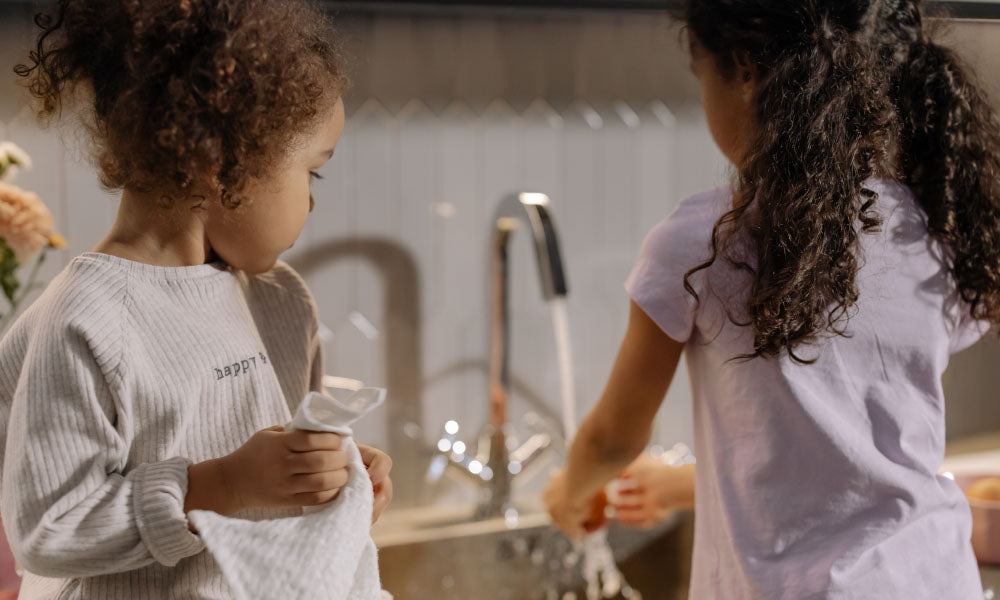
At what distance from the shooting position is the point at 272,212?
0.65 meters

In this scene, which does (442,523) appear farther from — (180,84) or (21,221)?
(180,84)

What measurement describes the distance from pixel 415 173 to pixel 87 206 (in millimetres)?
443

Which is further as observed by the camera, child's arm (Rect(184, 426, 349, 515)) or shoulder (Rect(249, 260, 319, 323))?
shoulder (Rect(249, 260, 319, 323))

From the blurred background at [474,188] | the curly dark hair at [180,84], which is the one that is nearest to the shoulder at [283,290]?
the curly dark hair at [180,84]

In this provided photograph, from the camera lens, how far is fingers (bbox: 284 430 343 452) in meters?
0.56

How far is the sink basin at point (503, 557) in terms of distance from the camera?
1.27 meters

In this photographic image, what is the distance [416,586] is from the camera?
1.27 m

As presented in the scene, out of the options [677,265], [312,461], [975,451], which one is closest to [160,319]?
[312,461]

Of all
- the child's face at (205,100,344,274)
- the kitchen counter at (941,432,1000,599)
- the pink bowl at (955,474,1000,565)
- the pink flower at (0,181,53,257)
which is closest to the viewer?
the child's face at (205,100,344,274)

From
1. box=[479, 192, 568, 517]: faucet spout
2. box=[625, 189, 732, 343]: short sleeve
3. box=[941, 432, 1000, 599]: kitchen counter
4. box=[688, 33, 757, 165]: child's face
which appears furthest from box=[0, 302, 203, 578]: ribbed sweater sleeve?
box=[941, 432, 1000, 599]: kitchen counter

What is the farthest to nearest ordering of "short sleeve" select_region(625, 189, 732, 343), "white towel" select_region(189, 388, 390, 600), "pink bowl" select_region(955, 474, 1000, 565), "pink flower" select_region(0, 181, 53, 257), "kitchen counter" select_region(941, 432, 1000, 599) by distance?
"kitchen counter" select_region(941, 432, 1000, 599) → "pink bowl" select_region(955, 474, 1000, 565) → "pink flower" select_region(0, 181, 53, 257) → "short sleeve" select_region(625, 189, 732, 343) → "white towel" select_region(189, 388, 390, 600)

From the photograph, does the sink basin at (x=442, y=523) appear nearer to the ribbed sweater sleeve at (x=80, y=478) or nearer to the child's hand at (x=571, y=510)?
the child's hand at (x=571, y=510)

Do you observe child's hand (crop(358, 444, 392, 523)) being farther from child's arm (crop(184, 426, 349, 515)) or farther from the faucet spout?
the faucet spout

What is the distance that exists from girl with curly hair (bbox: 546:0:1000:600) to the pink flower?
613mm
